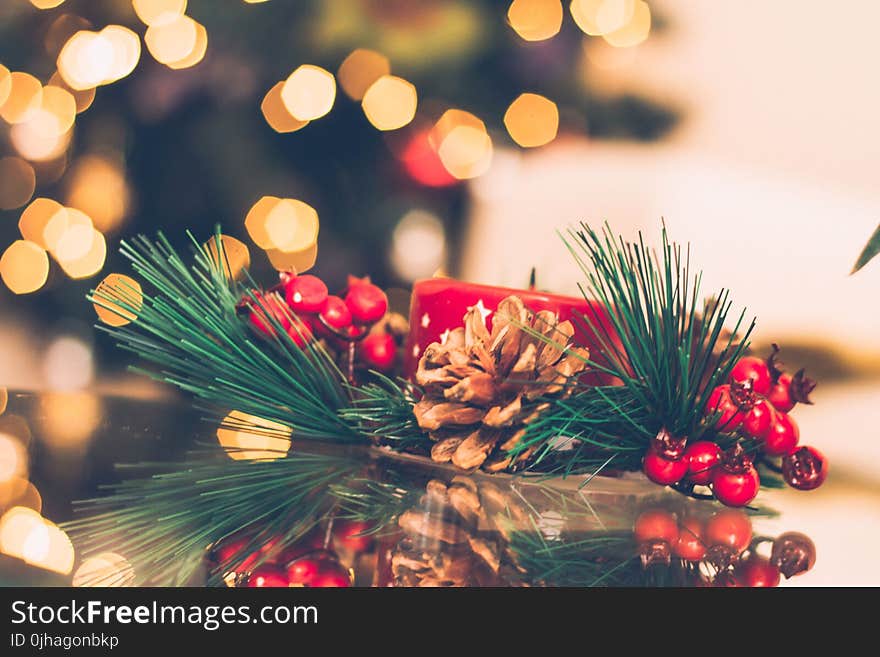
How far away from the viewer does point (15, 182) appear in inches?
37.4

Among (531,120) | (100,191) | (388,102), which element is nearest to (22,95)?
(100,191)

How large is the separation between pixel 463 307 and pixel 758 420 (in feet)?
0.53

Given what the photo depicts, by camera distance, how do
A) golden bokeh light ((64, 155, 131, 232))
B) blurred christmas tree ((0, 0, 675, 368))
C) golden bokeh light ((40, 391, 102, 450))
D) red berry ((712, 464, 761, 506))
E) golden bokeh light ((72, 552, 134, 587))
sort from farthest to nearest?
golden bokeh light ((64, 155, 131, 232)) < blurred christmas tree ((0, 0, 675, 368)) < golden bokeh light ((40, 391, 102, 450)) < red berry ((712, 464, 761, 506)) < golden bokeh light ((72, 552, 134, 587))

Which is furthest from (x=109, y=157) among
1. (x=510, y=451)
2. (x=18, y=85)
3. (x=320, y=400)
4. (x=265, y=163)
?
(x=510, y=451)

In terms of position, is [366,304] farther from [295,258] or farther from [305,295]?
[295,258]

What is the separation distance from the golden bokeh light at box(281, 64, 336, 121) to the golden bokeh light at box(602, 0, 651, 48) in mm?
306

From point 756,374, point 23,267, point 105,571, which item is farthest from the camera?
point 23,267

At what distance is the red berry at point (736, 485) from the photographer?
0.40 metres

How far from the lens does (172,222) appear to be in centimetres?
88

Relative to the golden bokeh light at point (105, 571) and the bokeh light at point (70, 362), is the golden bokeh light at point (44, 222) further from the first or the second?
the golden bokeh light at point (105, 571)

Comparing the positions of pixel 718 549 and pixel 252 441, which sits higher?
pixel 252 441

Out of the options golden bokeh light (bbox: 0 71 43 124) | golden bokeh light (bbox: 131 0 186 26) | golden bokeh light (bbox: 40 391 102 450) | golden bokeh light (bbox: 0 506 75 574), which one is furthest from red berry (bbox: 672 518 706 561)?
golden bokeh light (bbox: 0 71 43 124)

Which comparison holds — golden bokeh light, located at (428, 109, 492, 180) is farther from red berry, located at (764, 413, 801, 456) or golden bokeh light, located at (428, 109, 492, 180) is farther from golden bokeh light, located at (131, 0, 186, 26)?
red berry, located at (764, 413, 801, 456)

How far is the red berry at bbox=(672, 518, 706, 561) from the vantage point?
32 centimetres
